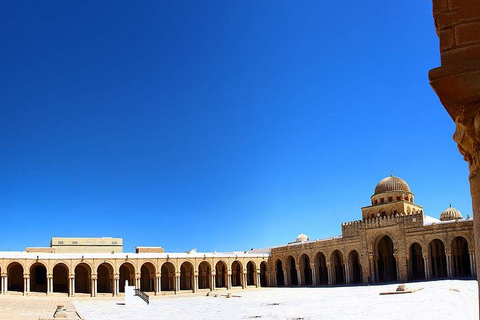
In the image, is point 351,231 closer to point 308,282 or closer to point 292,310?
point 308,282

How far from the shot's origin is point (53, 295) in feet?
128

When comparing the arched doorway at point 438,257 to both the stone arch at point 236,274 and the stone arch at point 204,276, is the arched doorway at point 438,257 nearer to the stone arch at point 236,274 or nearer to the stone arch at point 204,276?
the stone arch at point 236,274

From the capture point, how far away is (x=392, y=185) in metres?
45.0

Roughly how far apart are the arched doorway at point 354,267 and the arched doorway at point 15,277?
1140 inches

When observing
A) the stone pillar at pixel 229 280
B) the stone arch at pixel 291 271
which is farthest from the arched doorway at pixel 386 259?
the stone pillar at pixel 229 280

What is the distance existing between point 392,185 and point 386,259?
22.4 feet

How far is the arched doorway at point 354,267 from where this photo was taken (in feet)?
144

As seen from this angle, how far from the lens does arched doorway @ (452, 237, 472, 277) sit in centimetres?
3919

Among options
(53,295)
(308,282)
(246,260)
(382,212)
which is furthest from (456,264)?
(53,295)

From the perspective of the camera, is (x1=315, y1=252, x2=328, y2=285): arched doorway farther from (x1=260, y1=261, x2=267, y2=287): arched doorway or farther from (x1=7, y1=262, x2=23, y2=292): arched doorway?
(x1=7, y1=262, x2=23, y2=292): arched doorway

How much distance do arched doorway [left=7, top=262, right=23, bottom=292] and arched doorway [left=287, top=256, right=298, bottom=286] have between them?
Answer: 25246mm

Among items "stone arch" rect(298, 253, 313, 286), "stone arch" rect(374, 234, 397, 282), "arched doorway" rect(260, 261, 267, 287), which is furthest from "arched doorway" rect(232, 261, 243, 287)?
"stone arch" rect(374, 234, 397, 282)

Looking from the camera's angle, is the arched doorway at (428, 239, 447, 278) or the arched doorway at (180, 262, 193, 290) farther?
the arched doorway at (180, 262, 193, 290)

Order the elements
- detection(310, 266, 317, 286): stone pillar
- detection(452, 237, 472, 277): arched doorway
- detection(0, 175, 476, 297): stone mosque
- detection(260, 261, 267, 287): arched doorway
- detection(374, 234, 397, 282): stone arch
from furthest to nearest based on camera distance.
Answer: detection(260, 261, 267, 287): arched doorway, detection(310, 266, 317, 286): stone pillar, detection(374, 234, 397, 282): stone arch, detection(452, 237, 472, 277): arched doorway, detection(0, 175, 476, 297): stone mosque
